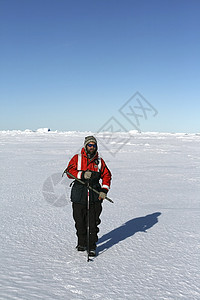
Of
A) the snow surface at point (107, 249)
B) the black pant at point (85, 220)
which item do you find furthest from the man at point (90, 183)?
the snow surface at point (107, 249)

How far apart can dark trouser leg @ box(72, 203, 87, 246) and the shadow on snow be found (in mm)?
330

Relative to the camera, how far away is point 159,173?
9.62 metres

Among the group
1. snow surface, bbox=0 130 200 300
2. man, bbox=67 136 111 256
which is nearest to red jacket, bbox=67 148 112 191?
man, bbox=67 136 111 256

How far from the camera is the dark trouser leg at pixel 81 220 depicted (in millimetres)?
3080

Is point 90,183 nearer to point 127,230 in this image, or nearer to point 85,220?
point 85,220

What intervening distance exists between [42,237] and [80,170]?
126cm

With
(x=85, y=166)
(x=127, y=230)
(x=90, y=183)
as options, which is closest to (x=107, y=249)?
(x=127, y=230)

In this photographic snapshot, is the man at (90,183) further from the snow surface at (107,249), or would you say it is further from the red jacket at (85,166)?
the snow surface at (107,249)

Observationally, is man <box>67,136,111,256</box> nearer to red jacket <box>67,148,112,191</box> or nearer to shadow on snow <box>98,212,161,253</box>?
red jacket <box>67,148,112,191</box>

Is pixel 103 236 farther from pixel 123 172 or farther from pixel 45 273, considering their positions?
pixel 123 172

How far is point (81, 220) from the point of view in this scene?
3115 millimetres

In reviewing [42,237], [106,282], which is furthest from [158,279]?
[42,237]

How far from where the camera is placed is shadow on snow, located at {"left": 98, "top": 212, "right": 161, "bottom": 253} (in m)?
3.55

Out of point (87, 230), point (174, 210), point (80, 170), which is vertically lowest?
point (174, 210)
